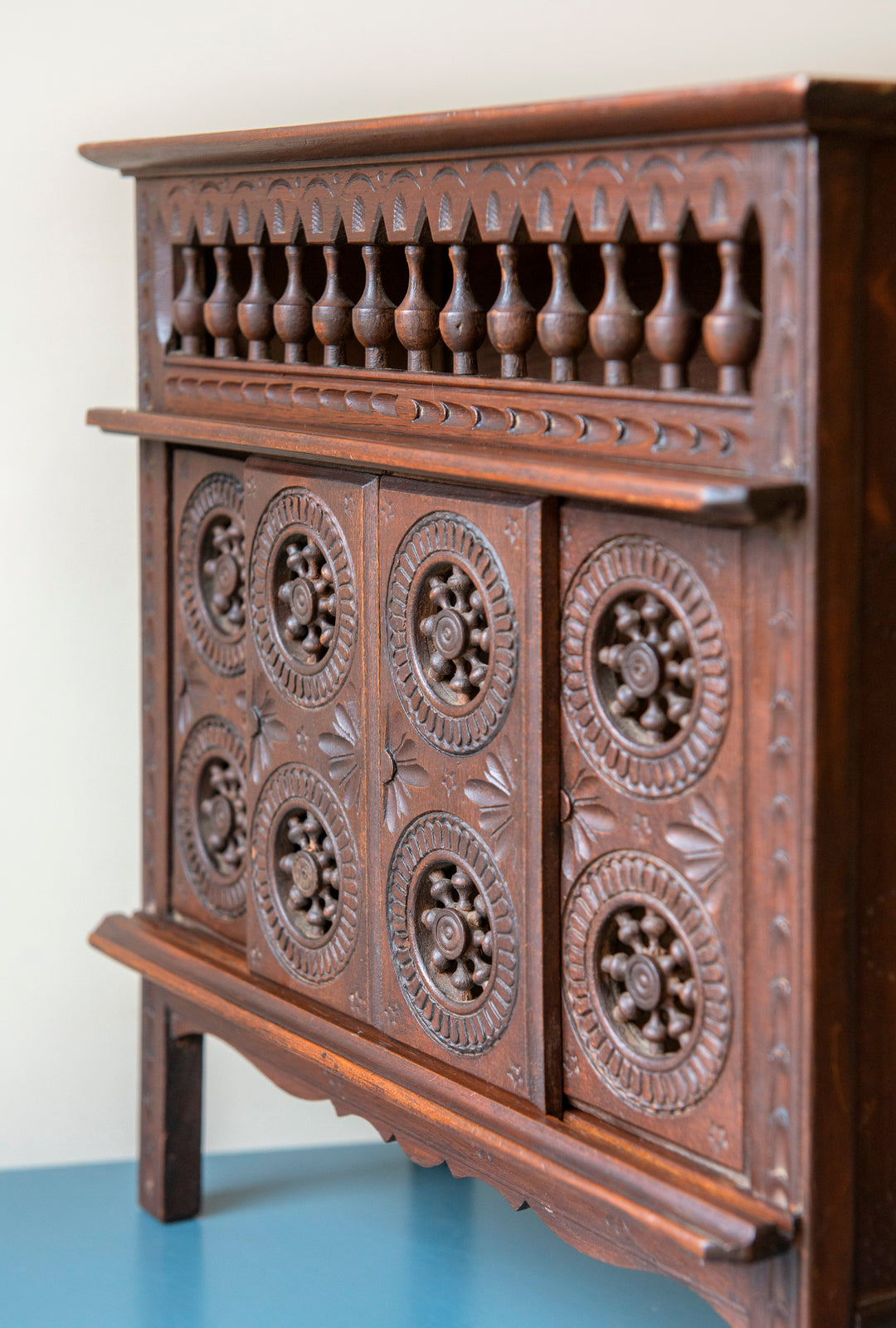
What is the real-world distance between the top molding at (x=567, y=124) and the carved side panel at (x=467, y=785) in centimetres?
37

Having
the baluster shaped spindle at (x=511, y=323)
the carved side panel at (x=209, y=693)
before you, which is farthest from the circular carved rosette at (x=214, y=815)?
the baluster shaped spindle at (x=511, y=323)

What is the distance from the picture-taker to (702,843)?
157cm

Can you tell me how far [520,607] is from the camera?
173 centimetres

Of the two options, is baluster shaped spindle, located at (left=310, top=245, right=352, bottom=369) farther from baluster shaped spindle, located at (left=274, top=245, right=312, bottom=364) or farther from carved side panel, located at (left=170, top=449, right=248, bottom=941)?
carved side panel, located at (left=170, top=449, right=248, bottom=941)

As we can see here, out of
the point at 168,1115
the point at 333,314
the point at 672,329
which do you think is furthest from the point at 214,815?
the point at 672,329

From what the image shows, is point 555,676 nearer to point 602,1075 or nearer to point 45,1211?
point 602,1075

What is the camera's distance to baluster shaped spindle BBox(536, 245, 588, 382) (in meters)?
1.68

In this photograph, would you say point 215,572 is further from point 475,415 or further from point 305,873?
point 475,415

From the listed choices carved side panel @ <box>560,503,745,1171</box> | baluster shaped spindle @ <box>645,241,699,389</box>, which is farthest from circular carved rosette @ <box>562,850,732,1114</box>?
A: baluster shaped spindle @ <box>645,241,699,389</box>

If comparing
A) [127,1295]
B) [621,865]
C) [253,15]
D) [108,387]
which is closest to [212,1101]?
[127,1295]

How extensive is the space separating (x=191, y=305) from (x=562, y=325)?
2.51ft

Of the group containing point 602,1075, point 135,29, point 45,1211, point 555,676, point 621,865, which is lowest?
point 45,1211

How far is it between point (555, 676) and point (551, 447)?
24cm

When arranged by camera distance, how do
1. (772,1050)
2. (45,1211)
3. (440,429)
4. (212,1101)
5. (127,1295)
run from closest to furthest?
(772,1050) < (440,429) < (127,1295) < (45,1211) < (212,1101)
